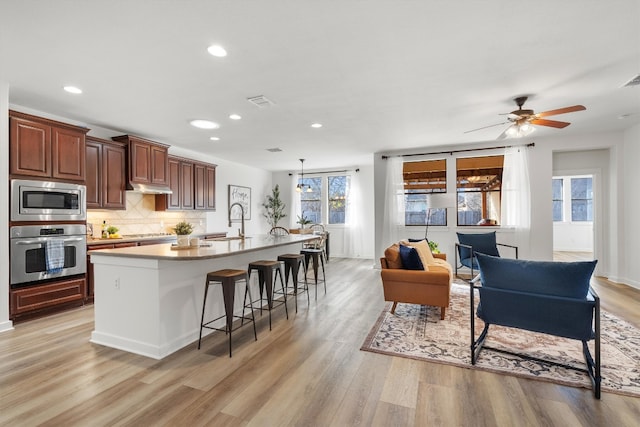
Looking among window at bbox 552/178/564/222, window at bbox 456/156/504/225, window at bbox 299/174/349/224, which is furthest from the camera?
window at bbox 552/178/564/222

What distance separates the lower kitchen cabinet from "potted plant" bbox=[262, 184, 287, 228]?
539cm

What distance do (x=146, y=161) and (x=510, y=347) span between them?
5.62 metres

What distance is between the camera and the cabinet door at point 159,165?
5258 mm

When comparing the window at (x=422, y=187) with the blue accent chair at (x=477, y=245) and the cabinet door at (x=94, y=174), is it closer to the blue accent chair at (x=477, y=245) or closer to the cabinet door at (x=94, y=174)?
the blue accent chair at (x=477, y=245)

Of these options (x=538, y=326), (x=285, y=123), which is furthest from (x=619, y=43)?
(x=285, y=123)

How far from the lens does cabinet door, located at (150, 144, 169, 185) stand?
5258 mm

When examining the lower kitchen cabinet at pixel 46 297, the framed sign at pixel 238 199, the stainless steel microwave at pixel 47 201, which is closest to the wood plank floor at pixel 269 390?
the lower kitchen cabinet at pixel 46 297

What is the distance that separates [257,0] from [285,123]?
8.71 feet

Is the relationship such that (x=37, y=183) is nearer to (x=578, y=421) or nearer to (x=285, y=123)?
(x=285, y=123)

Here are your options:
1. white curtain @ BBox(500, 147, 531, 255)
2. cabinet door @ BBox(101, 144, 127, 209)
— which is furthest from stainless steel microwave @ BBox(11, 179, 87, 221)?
white curtain @ BBox(500, 147, 531, 255)

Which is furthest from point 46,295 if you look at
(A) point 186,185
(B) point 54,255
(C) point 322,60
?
(C) point 322,60

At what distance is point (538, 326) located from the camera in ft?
7.45

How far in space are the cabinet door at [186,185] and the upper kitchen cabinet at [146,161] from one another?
0.46 meters

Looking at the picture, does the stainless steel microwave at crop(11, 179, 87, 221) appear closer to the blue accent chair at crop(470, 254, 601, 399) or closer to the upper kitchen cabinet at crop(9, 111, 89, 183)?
the upper kitchen cabinet at crop(9, 111, 89, 183)
